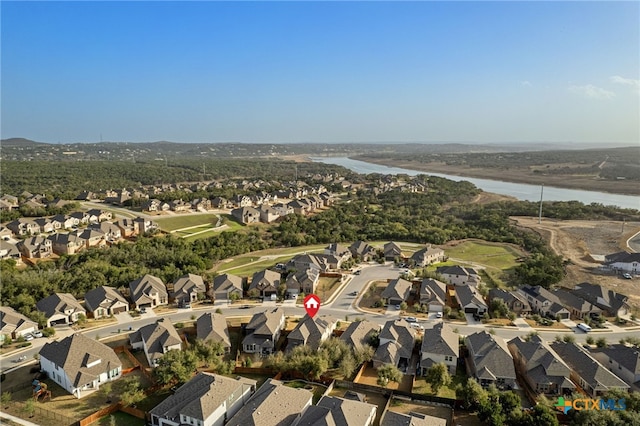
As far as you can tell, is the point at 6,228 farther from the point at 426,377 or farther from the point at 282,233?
the point at 426,377

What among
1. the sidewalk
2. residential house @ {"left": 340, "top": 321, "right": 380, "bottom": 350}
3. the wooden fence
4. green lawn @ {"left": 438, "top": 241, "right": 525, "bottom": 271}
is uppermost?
residential house @ {"left": 340, "top": 321, "right": 380, "bottom": 350}

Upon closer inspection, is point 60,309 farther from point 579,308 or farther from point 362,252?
point 579,308

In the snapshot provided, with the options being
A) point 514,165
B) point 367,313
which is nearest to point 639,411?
point 367,313

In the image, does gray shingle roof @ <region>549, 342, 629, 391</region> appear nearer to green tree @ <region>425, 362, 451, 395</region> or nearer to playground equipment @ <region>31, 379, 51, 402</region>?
green tree @ <region>425, 362, 451, 395</region>

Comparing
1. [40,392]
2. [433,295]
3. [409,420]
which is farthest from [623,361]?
[40,392]

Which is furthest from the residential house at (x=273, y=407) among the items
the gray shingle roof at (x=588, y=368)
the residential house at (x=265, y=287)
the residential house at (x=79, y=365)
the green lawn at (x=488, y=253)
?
the green lawn at (x=488, y=253)

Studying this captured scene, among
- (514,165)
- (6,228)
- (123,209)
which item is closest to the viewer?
(6,228)

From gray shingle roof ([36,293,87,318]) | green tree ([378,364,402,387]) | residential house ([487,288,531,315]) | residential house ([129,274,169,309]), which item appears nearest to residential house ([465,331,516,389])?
green tree ([378,364,402,387])

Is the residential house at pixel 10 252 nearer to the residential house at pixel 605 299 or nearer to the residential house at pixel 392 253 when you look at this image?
the residential house at pixel 392 253
